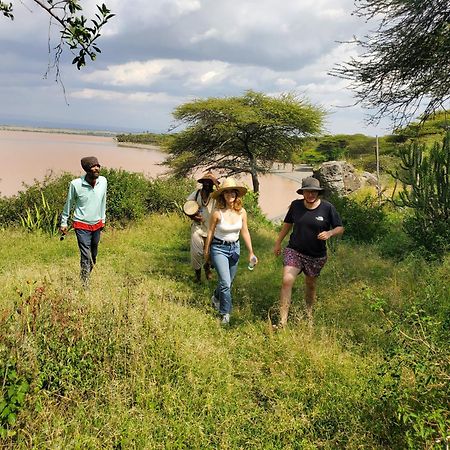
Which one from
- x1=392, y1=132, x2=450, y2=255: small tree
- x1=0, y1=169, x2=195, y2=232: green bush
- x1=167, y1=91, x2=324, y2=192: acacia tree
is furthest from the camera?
x1=167, y1=91, x2=324, y2=192: acacia tree

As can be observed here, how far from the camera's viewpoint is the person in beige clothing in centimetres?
619

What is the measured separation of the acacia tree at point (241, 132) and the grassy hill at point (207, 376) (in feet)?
59.3

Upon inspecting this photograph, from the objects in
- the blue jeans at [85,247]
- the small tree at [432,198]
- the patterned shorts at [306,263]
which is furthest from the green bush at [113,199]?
the patterned shorts at [306,263]

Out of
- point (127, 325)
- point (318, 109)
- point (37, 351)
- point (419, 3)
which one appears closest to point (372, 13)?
point (419, 3)

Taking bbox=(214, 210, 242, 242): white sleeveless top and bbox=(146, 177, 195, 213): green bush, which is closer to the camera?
bbox=(214, 210, 242, 242): white sleeveless top

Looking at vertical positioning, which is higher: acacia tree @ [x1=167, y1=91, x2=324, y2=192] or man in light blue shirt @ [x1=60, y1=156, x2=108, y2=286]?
acacia tree @ [x1=167, y1=91, x2=324, y2=192]

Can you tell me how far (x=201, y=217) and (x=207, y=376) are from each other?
122 inches

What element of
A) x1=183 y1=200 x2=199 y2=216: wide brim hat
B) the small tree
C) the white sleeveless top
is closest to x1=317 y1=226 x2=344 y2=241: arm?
the white sleeveless top

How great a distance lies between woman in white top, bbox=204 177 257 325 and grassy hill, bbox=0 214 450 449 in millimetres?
336

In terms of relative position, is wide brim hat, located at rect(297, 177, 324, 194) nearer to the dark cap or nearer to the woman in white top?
the woman in white top

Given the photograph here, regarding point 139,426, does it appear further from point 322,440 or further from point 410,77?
point 410,77

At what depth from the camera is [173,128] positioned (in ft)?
73.9

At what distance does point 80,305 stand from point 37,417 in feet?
3.65

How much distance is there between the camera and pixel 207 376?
3.66 metres
